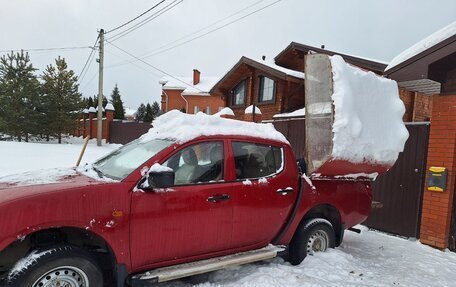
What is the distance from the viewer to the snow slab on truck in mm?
3037

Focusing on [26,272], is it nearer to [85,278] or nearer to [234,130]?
[85,278]

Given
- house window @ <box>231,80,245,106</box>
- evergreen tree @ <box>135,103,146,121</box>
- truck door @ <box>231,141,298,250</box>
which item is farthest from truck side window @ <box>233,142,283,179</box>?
evergreen tree @ <box>135,103,146,121</box>

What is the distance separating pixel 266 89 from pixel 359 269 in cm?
1367

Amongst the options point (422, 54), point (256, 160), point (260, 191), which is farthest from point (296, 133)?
point (260, 191)

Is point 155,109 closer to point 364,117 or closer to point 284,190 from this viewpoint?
point 364,117

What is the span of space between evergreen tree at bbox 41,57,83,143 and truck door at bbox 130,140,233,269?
22.1 metres

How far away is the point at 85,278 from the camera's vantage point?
3.12m

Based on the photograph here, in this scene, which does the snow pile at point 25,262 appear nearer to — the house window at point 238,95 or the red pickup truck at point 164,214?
the red pickup truck at point 164,214

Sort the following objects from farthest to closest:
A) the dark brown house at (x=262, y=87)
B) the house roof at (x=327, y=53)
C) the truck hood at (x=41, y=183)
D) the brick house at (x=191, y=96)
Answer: the brick house at (x=191, y=96) < the dark brown house at (x=262, y=87) < the house roof at (x=327, y=53) < the truck hood at (x=41, y=183)

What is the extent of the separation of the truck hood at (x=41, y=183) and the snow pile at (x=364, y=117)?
117 inches

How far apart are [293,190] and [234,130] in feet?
3.65

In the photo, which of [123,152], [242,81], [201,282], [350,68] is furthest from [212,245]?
[242,81]

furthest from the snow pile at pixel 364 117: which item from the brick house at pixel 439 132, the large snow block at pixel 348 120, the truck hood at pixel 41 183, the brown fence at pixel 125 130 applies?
the brown fence at pixel 125 130

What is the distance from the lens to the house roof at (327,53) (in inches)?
582
